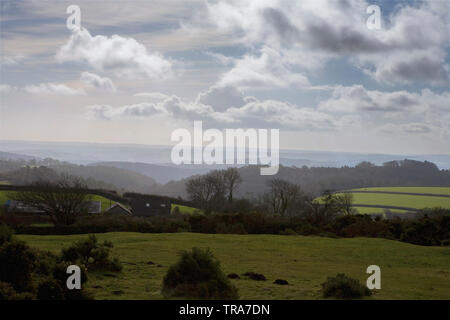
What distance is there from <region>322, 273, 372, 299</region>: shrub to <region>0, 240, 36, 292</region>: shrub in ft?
23.7

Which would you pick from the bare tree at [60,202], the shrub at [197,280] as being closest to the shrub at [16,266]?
the shrub at [197,280]

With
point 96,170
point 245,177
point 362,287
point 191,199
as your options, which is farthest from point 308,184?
point 362,287

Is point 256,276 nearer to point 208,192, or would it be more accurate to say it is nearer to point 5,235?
point 5,235

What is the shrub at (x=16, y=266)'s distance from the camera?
36.3ft

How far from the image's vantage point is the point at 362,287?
1066 centimetres

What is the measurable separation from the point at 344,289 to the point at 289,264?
27.4 ft

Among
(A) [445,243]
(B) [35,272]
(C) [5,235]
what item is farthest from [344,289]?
(A) [445,243]

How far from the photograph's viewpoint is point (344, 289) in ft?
34.7

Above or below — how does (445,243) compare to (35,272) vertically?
below

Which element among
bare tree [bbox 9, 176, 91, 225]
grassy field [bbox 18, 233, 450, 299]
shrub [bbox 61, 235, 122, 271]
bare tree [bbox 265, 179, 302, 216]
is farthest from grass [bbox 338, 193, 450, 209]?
shrub [bbox 61, 235, 122, 271]

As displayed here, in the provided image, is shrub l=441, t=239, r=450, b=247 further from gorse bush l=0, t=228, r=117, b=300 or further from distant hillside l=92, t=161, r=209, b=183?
distant hillside l=92, t=161, r=209, b=183

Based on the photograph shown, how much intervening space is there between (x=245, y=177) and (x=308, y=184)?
55.6 feet

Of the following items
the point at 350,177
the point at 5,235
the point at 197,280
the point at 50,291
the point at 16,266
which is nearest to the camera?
the point at 50,291
